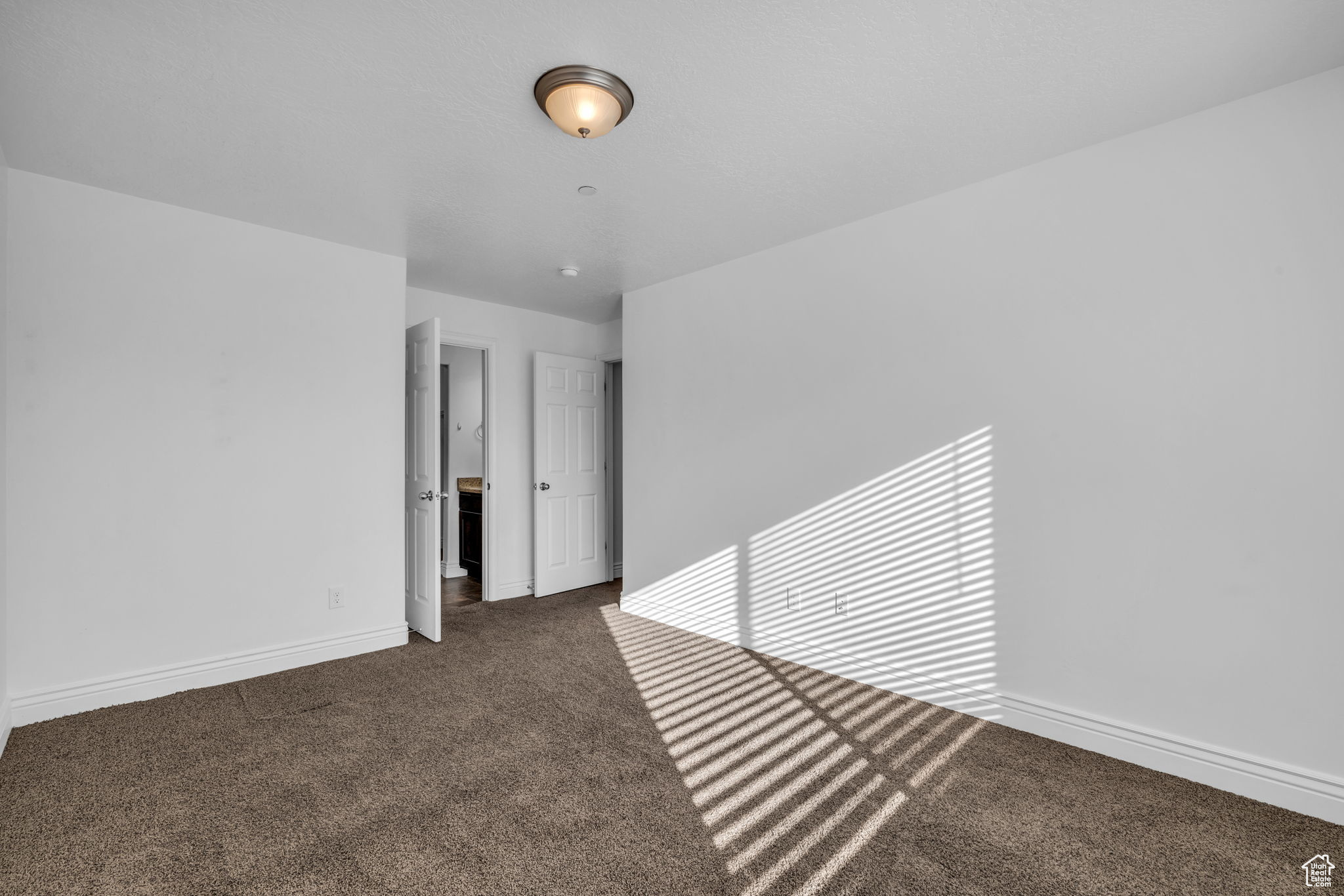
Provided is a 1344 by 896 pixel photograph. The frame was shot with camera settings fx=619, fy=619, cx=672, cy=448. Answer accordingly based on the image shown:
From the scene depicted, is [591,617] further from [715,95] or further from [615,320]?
[715,95]

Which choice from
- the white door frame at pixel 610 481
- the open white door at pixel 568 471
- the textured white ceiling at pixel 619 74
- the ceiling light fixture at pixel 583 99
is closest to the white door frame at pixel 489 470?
the open white door at pixel 568 471

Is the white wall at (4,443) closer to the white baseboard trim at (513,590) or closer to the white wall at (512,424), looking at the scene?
the white wall at (512,424)

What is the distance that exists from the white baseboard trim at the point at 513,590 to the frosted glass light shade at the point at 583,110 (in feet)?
12.2

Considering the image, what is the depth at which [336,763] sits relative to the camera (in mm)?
2367

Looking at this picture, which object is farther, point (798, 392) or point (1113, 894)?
point (798, 392)

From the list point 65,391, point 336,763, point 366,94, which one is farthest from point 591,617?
point 366,94

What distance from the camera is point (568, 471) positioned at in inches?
205

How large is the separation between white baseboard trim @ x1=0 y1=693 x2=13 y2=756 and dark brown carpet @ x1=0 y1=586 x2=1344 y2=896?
4cm

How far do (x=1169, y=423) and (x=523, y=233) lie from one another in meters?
3.09

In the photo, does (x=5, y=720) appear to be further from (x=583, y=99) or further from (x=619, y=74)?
(x=619, y=74)

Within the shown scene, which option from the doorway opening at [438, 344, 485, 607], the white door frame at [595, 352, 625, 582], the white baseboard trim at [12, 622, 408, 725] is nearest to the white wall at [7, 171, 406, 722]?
the white baseboard trim at [12, 622, 408, 725]

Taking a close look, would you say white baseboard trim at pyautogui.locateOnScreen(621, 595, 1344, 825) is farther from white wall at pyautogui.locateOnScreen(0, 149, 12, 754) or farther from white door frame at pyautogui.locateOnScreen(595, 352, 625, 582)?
white wall at pyautogui.locateOnScreen(0, 149, 12, 754)

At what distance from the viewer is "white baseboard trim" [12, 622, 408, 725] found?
8.93ft

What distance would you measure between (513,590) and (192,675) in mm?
2244
